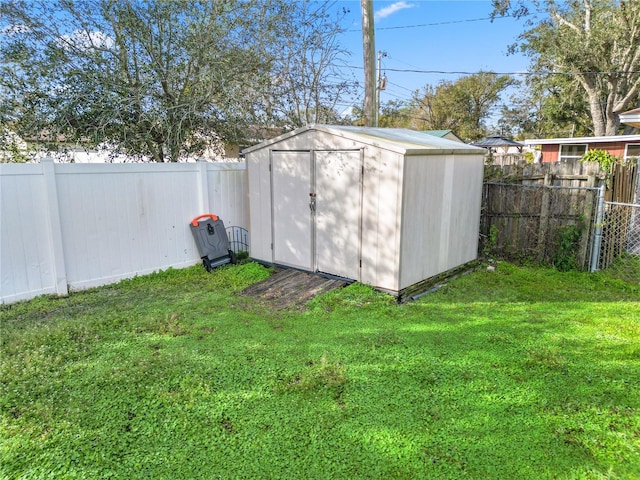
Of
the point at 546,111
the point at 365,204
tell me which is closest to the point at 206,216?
the point at 365,204

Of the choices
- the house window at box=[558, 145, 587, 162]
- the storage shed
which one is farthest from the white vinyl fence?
the house window at box=[558, 145, 587, 162]

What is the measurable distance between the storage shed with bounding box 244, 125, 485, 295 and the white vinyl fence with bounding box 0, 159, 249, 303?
86 centimetres

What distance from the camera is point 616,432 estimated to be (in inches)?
96.5

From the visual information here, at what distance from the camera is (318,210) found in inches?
218

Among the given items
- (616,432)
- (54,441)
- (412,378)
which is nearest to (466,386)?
(412,378)

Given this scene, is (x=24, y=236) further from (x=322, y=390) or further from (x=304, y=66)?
(x=304, y=66)

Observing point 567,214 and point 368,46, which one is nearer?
point 567,214

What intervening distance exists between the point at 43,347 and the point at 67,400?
36.9 inches

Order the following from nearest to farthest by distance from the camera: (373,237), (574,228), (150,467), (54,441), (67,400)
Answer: (150,467), (54,441), (67,400), (373,237), (574,228)

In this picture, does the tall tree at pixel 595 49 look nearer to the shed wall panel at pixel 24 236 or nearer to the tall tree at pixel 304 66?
the tall tree at pixel 304 66

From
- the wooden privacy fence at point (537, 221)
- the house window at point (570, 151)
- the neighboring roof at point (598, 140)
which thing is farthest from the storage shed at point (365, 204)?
the house window at point (570, 151)

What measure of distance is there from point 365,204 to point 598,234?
10.9 ft

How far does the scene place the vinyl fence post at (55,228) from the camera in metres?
4.76

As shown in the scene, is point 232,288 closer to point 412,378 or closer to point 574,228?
point 412,378
